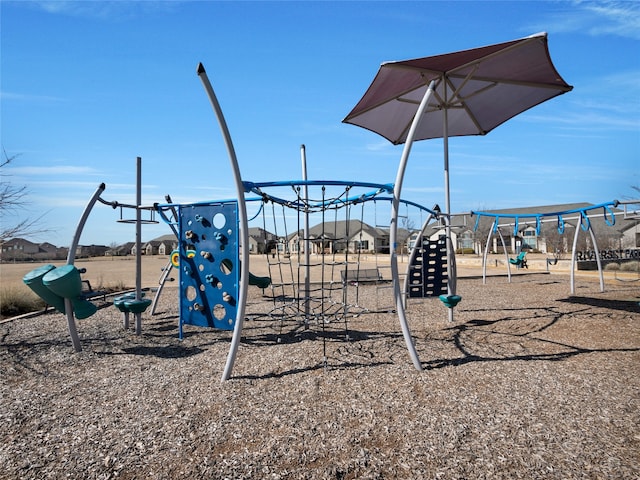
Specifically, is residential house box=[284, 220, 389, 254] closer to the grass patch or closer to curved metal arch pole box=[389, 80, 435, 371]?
curved metal arch pole box=[389, 80, 435, 371]

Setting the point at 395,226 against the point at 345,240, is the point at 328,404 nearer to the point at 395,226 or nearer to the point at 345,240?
the point at 345,240

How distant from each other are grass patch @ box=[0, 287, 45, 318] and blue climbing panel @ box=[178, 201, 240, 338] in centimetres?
643

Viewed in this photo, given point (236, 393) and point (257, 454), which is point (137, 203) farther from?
point (257, 454)

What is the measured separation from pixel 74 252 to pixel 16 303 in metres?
Result: 5.84

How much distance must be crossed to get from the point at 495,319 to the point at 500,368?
11.6 ft

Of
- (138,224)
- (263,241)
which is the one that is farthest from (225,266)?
(263,241)

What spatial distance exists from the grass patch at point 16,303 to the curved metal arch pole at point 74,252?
539 cm

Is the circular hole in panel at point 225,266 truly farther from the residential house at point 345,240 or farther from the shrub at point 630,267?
the shrub at point 630,267

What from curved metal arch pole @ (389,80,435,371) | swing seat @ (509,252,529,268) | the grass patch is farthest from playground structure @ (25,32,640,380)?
swing seat @ (509,252,529,268)

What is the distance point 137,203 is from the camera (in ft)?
24.2

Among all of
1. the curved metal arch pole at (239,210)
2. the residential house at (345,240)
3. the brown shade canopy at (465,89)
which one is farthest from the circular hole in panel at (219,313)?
the brown shade canopy at (465,89)

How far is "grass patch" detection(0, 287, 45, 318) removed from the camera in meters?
10.4

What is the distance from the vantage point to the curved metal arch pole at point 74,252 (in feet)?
20.6

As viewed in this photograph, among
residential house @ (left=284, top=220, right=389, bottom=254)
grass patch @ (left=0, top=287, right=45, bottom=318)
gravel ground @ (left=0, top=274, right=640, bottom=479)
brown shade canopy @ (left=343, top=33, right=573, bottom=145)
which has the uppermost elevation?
brown shade canopy @ (left=343, top=33, right=573, bottom=145)
